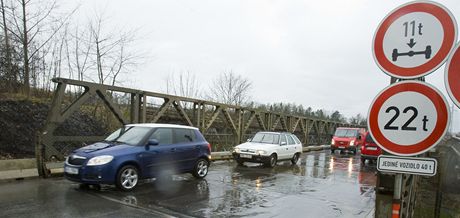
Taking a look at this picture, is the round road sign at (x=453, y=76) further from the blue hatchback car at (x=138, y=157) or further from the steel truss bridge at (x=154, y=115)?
the steel truss bridge at (x=154, y=115)

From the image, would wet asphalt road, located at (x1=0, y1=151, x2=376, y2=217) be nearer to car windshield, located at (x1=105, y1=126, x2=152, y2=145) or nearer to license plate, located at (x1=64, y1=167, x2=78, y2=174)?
license plate, located at (x1=64, y1=167, x2=78, y2=174)

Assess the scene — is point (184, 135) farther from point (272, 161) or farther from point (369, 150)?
point (369, 150)

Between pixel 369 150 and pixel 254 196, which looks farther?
pixel 369 150

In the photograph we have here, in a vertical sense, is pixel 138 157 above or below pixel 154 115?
below

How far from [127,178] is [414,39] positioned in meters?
7.84

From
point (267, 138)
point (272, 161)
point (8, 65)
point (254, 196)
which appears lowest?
point (254, 196)

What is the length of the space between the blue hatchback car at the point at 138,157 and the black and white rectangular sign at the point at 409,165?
7184 millimetres

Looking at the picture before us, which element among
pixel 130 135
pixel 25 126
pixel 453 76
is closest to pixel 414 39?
pixel 453 76

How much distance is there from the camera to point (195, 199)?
893 cm

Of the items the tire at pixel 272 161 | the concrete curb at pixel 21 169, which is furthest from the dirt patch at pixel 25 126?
the tire at pixel 272 161

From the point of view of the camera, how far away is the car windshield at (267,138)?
17586 mm

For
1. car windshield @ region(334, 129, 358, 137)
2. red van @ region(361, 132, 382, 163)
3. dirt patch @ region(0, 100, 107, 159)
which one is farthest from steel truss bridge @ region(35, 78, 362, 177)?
red van @ region(361, 132, 382, 163)

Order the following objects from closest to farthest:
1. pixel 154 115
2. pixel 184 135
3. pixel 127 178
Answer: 1. pixel 127 178
2. pixel 184 135
3. pixel 154 115

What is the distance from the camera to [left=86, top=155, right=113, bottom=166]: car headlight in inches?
356
